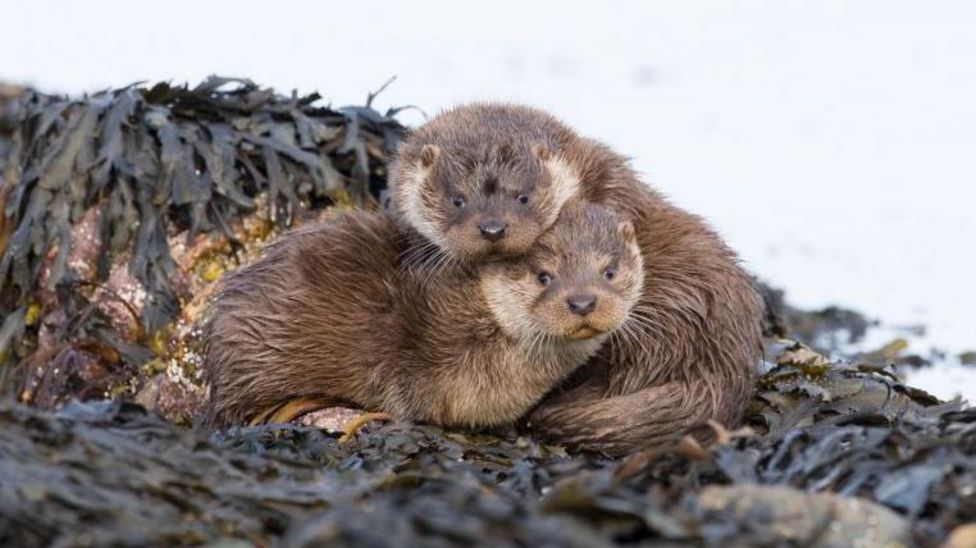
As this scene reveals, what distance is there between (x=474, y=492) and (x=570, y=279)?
186 centimetres

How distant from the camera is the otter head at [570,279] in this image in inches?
182

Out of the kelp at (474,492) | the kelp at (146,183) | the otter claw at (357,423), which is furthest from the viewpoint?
the kelp at (146,183)

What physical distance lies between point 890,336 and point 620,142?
10.7 ft

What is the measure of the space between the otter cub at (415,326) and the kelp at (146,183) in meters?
0.98

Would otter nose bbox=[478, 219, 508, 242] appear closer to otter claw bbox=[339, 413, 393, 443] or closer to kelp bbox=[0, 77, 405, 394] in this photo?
otter claw bbox=[339, 413, 393, 443]

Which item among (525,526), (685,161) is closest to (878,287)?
(685,161)

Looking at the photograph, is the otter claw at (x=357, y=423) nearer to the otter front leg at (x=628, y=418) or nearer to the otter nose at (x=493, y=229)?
the otter front leg at (x=628, y=418)

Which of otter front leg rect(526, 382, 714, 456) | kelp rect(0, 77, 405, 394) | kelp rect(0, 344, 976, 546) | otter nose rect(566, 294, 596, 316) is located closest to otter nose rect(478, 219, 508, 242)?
otter nose rect(566, 294, 596, 316)

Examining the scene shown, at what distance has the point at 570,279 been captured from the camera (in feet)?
15.6

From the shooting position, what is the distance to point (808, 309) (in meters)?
7.71

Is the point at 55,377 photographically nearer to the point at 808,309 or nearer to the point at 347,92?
the point at 808,309

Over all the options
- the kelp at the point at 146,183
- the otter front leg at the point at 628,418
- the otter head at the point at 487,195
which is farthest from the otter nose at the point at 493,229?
the kelp at the point at 146,183

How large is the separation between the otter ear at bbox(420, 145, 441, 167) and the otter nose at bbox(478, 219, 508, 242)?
0.42 meters

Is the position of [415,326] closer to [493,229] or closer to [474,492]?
[493,229]
